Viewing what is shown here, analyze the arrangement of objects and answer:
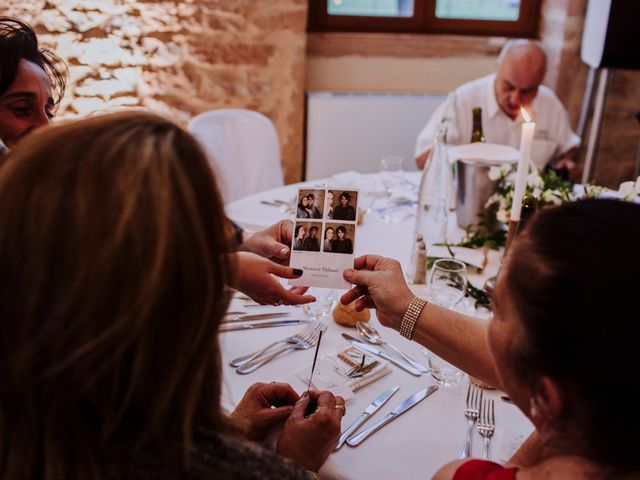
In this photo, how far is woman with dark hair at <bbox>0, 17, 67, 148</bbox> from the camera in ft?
5.02

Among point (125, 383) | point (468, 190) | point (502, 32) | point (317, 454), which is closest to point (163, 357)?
point (125, 383)

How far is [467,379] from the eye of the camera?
1.26 meters

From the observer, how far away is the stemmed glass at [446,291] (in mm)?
1257

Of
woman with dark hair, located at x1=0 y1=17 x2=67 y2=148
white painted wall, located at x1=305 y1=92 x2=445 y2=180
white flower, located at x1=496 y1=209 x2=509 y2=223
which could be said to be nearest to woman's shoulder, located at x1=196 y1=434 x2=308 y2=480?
woman with dark hair, located at x1=0 y1=17 x2=67 y2=148

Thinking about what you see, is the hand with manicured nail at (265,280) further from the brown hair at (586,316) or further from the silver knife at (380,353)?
the brown hair at (586,316)

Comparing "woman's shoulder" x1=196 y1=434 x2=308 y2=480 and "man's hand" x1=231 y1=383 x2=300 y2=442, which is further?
"man's hand" x1=231 y1=383 x2=300 y2=442

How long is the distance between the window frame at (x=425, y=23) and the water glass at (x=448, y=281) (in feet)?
8.95

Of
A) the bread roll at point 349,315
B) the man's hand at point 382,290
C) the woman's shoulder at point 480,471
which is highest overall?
the man's hand at point 382,290

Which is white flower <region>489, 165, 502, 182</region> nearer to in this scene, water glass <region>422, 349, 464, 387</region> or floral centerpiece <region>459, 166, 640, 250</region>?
floral centerpiece <region>459, 166, 640, 250</region>

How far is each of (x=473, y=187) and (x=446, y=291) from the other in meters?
0.64

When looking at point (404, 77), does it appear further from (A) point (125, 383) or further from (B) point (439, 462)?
(A) point (125, 383)

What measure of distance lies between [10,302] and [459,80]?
3.68 m

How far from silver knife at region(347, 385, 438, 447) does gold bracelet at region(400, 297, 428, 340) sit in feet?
0.39

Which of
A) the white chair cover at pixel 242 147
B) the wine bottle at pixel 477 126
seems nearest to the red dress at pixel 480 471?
the wine bottle at pixel 477 126
